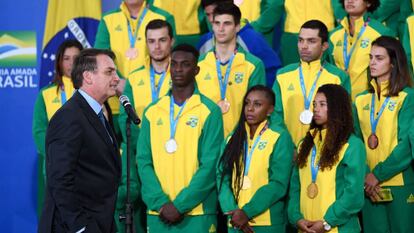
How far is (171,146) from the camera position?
6.46 m

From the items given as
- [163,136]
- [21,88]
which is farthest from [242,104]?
[21,88]

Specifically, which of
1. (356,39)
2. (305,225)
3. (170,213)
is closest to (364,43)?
(356,39)

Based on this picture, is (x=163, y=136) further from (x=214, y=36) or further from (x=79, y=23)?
(x=79, y=23)

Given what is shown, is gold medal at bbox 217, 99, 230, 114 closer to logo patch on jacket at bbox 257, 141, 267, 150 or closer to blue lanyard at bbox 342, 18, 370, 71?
logo patch on jacket at bbox 257, 141, 267, 150

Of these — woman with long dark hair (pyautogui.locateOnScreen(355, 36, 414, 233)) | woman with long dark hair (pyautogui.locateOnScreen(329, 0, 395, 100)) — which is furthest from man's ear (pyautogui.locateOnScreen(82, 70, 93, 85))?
woman with long dark hair (pyautogui.locateOnScreen(329, 0, 395, 100))

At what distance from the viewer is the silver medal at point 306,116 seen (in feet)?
22.3

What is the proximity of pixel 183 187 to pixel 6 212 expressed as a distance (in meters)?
3.29

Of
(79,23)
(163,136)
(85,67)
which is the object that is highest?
(79,23)

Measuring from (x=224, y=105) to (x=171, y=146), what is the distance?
0.78 meters

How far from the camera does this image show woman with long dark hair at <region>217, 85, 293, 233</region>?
6.16 meters

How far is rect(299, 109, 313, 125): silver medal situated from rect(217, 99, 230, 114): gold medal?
2.04 feet

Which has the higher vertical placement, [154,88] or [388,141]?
[154,88]

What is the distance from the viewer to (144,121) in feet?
21.8

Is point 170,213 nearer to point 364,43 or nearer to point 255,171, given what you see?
point 255,171
